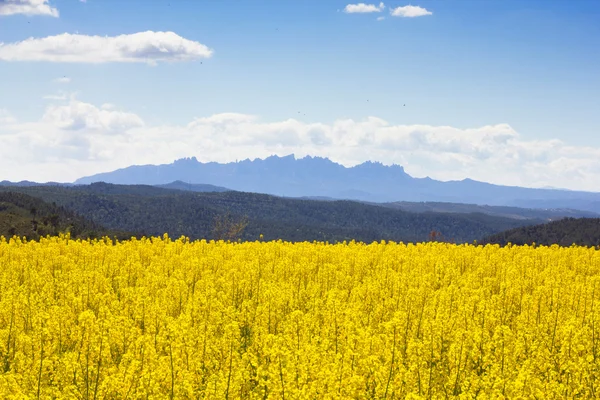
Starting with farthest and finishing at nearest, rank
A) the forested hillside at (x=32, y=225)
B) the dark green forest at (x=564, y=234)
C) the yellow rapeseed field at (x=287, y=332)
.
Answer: the dark green forest at (x=564, y=234), the forested hillside at (x=32, y=225), the yellow rapeseed field at (x=287, y=332)

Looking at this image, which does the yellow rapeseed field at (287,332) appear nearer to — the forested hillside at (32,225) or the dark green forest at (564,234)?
the forested hillside at (32,225)

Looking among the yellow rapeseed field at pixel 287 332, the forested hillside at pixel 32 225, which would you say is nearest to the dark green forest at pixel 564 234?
the forested hillside at pixel 32 225

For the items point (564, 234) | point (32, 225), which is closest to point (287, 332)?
point (32, 225)

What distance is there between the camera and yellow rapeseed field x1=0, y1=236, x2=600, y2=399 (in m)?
9.12

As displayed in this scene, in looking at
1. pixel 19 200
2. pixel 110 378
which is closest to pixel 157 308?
pixel 110 378

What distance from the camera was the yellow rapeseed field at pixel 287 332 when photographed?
912 cm

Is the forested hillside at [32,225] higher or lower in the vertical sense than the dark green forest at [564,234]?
higher

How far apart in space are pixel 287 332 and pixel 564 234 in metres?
96.1

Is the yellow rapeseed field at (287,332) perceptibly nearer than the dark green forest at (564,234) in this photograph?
Yes

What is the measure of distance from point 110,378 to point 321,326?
5.08 meters

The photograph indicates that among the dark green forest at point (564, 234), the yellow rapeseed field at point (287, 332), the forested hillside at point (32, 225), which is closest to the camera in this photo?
the yellow rapeseed field at point (287, 332)

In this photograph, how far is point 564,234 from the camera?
97812 millimetres

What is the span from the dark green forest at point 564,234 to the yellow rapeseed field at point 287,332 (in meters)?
75.9

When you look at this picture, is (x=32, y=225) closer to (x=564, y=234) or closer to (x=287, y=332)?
(x=287, y=332)
